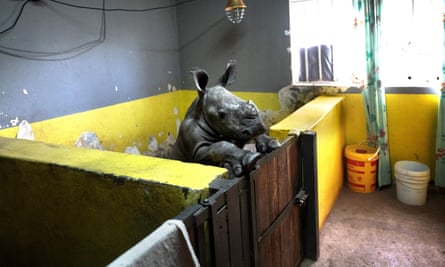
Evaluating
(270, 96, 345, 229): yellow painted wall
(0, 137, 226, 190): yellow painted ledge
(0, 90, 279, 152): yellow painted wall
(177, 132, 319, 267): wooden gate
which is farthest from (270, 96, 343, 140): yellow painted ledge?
(0, 137, 226, 190): yellow painted ledge

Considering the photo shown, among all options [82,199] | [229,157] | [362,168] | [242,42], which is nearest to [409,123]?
[362,168]

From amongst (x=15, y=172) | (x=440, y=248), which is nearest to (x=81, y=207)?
(x=15, y=172)

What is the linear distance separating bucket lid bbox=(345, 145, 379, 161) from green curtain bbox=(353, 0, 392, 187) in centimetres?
7

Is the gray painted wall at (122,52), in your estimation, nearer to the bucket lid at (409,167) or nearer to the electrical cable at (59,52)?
the electrical cable at (59,52)

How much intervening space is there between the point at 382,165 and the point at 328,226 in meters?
0.96

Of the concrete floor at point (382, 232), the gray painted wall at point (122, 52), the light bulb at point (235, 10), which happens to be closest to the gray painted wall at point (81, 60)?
the gray painted wall at point (122, 52)

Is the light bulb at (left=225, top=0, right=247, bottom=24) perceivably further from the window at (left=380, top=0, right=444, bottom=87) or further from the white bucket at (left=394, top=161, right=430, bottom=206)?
the white bucket at (left=394, top=161, right=430, bottom=206)

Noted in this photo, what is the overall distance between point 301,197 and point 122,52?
2581 millimetres

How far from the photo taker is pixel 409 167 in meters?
3.49

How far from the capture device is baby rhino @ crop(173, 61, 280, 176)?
172cm

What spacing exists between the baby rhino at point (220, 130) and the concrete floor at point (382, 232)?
47.1 inches

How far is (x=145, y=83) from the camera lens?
431 centimetres

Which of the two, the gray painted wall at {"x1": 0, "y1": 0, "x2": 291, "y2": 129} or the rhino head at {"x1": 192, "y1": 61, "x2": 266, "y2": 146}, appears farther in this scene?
the gray painted wall at {"x1": 0, "y1": 0, "x2": 291, "y2": 129}

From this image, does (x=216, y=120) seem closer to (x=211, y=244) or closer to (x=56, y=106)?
(x=211, y=244)
